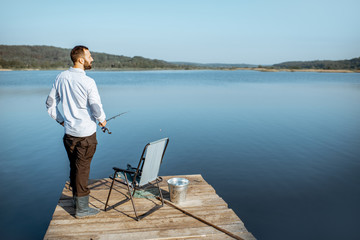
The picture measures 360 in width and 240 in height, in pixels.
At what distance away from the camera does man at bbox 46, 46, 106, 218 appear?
10.4 ft

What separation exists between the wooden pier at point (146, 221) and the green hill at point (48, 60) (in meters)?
92.4

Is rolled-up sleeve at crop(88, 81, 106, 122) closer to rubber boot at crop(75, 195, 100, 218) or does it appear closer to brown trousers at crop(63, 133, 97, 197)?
brown trousers at crop(63, 133, 97, 197)

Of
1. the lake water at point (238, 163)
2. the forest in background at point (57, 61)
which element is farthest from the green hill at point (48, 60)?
the lake water at point (238, 163)

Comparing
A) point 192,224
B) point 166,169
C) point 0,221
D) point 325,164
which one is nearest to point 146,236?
point 192,224

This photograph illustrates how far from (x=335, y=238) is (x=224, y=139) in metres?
5.35

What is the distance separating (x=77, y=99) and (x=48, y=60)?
103335mm

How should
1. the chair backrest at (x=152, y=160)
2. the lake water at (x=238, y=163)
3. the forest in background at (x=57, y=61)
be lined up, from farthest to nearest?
the forest in background at (x=57, y=61) < the lake water at (x=238, y=163) < the chair backrest at (x=152, y=160)

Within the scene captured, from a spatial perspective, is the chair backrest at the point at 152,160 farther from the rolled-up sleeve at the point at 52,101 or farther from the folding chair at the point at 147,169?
the rolled-up sleeve at the point at 52,101

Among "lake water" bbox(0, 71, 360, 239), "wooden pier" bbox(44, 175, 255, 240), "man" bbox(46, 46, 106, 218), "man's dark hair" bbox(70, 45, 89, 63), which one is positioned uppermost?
"man's dark hair" bbox(70, 45, 89, 63)

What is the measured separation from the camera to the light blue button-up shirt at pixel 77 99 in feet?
10.3

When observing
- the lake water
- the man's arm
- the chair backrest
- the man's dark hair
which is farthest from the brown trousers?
the lake water

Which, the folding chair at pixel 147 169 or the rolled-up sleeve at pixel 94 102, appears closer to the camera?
the rolled-up sleeve at pixel 94 102

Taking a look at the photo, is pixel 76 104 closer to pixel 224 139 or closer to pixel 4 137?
pixel 224 139

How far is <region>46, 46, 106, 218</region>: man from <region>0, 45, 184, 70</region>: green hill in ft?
303
